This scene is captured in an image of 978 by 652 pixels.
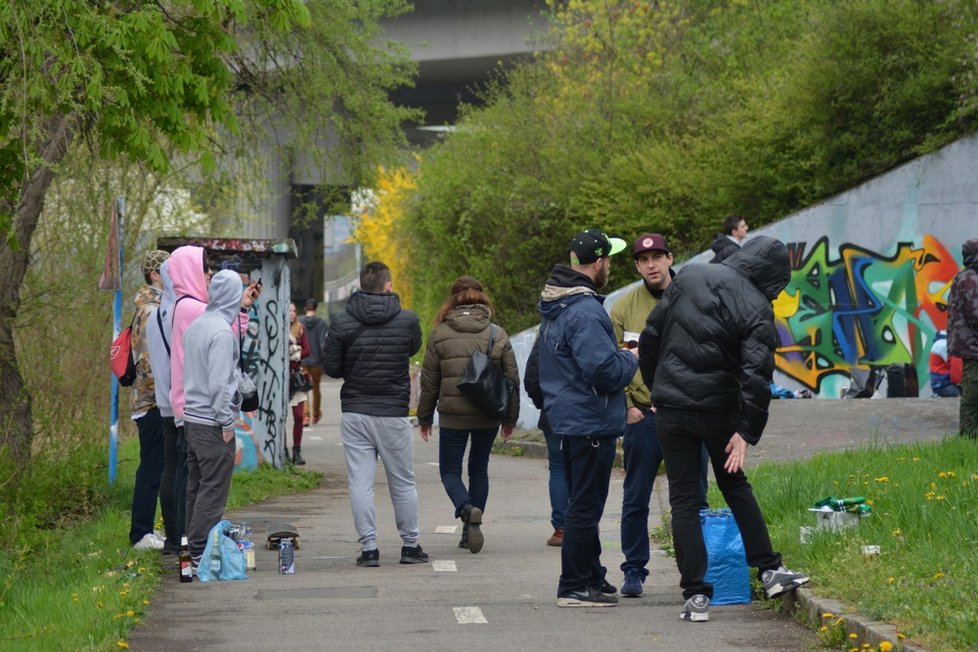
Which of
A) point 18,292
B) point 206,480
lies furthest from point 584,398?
point 18,292

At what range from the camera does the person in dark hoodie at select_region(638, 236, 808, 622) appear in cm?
721

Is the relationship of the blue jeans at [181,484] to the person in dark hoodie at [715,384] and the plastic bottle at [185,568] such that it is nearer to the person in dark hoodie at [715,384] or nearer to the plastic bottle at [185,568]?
the plastic bottle at [185,568]

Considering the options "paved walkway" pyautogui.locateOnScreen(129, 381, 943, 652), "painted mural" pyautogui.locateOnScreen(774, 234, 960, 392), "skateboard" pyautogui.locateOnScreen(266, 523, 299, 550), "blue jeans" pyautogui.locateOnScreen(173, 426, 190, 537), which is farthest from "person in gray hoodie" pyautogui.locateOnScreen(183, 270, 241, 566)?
"painted mural" pyautogui.locateOnScreen(774, 234, 960, 392)

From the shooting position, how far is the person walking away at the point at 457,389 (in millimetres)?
10734

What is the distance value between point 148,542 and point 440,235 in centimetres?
1976

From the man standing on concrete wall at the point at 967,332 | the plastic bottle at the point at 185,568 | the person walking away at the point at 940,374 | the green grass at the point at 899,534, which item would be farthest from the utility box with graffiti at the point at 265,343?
the person walking away at the point at 940,374

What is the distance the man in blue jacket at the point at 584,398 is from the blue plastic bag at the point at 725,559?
54cm

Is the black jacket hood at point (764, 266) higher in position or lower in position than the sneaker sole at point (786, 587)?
higher

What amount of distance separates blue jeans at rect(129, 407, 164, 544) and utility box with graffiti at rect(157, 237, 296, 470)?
213 inches

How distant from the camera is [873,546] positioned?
802cm

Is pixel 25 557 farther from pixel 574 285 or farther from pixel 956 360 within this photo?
pixel 956 360

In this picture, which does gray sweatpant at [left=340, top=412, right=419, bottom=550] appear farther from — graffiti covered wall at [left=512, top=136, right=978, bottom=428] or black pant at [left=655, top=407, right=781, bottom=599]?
graffiti covered wall at [left=512, top=136, right=978, bottom=428]

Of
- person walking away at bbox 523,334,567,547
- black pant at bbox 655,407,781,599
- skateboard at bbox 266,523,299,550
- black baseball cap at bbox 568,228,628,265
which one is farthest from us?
person walking away at bbox 523,334,567,547

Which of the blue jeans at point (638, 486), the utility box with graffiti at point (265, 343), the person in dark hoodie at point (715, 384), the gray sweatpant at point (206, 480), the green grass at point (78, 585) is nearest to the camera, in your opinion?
the green grass at point (78, 585)
